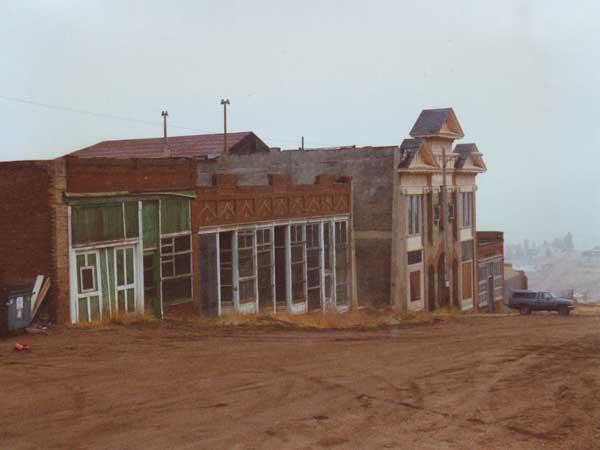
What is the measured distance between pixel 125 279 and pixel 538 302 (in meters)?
26.9

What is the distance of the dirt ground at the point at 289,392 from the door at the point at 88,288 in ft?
4.57

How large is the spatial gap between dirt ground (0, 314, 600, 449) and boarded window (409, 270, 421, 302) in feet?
59.7

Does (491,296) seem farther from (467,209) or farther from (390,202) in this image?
(390,202)

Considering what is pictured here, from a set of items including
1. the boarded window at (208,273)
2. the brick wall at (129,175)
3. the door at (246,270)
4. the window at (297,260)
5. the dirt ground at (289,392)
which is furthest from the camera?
the window at (297,260)

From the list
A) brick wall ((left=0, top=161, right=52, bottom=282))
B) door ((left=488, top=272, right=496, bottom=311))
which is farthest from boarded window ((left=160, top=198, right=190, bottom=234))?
door ((left=488, top=272, right=496, bottom=311))

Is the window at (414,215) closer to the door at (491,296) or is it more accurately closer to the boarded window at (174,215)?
the door at (491,296)

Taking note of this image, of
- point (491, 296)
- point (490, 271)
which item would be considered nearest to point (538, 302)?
point (491, 296)

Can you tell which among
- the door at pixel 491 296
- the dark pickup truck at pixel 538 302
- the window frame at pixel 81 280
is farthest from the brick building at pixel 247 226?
the dark pickup truck at pixel 538 302

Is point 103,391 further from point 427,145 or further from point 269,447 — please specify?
point 427,145

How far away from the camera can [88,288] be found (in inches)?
917

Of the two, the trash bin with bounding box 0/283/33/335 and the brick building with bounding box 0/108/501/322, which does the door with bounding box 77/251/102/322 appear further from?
the trash bin with bounding box 0/283/33/335

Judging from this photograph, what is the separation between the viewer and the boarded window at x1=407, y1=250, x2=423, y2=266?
41.3m

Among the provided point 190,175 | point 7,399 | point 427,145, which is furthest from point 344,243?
point 7,399

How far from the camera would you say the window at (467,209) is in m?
48.7
